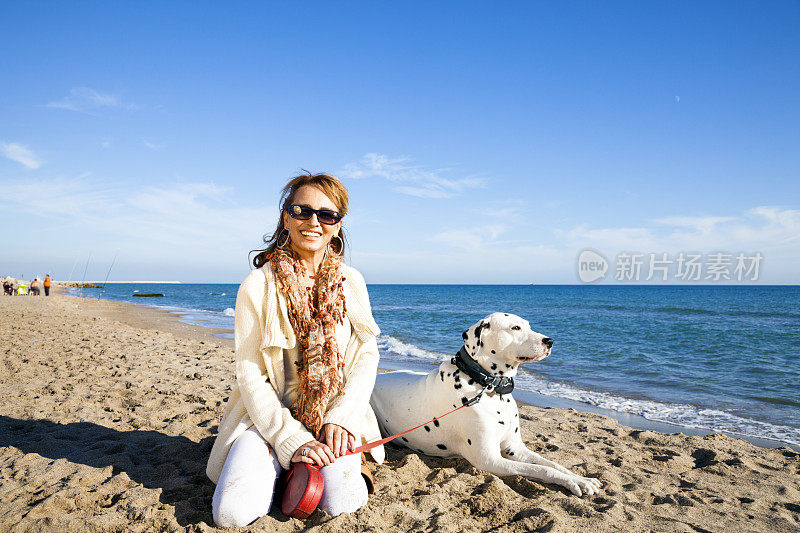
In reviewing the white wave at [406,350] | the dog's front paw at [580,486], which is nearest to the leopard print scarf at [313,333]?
the dog's front paw at [580,486]

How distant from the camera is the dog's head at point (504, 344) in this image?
3.16 metres

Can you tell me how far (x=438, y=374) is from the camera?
3531 millimetres

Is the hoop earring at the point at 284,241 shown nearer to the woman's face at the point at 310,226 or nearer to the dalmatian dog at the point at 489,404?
the woman's face at the point at 310,226

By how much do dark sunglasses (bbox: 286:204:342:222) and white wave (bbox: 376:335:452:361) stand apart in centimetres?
870

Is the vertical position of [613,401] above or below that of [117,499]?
below

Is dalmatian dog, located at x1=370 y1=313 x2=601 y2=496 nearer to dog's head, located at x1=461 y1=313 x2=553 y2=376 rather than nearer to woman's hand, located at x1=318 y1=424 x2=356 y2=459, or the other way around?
dog's head, located at x1=461 y1=313 x2=553 y2=376

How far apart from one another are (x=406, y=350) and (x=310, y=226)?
10022 mm

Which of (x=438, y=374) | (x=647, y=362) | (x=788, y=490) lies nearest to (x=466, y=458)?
(x=438, y=374)

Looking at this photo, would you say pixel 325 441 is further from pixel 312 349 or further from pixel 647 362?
pixel 647 362

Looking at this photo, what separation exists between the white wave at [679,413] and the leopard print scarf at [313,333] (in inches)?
213

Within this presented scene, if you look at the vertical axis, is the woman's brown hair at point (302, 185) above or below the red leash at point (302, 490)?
above

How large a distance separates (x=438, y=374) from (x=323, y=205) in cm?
159

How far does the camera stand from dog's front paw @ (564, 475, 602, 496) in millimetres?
3113

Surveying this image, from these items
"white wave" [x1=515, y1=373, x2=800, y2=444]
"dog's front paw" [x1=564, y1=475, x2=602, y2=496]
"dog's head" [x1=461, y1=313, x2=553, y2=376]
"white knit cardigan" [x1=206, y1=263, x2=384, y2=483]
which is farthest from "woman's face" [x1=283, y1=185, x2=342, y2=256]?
"white wave" [x1=515, y1=373, x2=800, y2=444]
